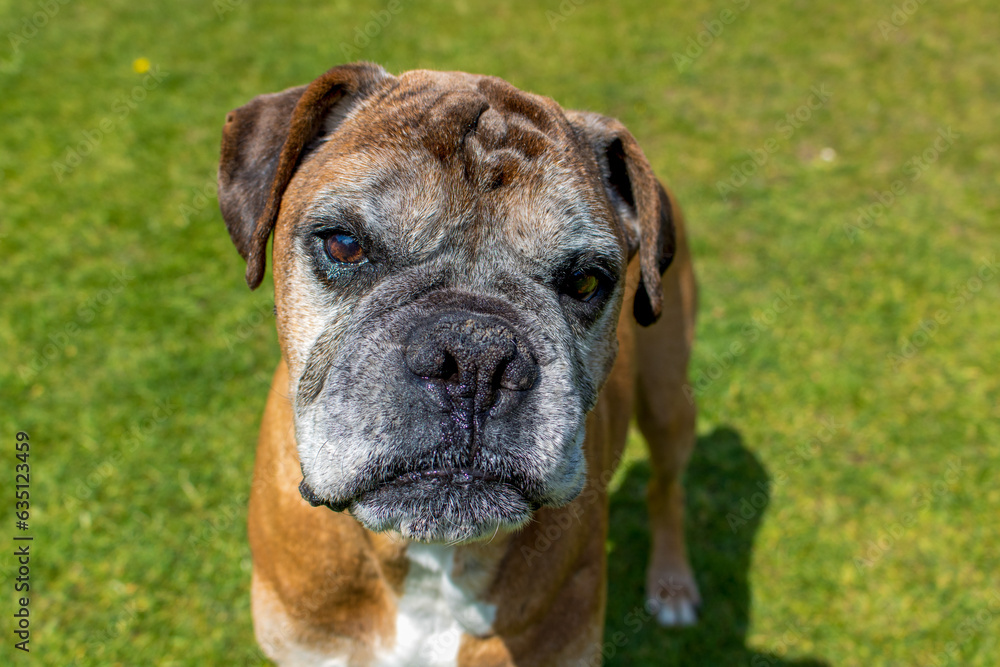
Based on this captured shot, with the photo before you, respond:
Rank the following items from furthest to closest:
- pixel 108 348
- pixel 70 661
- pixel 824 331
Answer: pixel 824 331 < pixel 108 348 < pixel 70 661

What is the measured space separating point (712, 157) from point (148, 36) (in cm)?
630

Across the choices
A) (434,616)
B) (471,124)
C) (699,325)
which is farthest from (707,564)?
(471,124)

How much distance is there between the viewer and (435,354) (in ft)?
7.14

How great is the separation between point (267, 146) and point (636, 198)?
1.41 m

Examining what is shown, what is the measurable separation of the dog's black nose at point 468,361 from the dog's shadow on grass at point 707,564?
3089 millimetres

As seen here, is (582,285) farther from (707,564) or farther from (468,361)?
(707,564)

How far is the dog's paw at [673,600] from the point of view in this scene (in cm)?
490

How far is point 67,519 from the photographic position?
184 inches

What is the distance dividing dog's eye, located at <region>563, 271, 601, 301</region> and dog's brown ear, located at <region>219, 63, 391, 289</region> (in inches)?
42.1

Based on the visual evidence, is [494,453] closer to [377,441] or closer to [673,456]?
[377,441]

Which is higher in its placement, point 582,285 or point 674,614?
point 582,285

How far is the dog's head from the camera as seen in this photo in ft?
7.27

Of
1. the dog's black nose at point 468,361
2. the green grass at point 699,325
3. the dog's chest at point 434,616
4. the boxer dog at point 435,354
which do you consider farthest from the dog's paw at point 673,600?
the dog's black nose at point 468,361

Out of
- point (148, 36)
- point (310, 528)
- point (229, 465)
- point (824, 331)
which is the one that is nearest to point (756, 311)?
point (824, 331)
